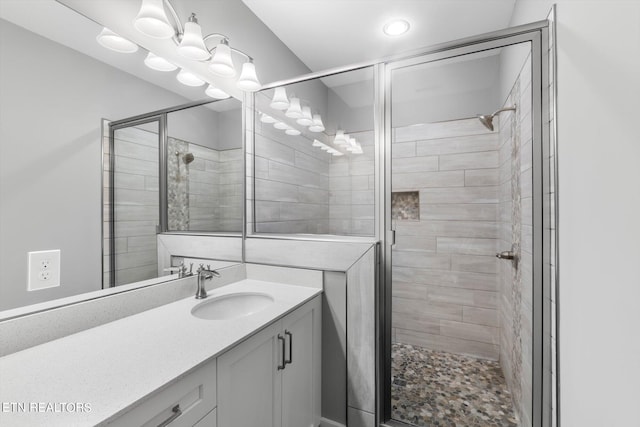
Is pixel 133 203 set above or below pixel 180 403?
above

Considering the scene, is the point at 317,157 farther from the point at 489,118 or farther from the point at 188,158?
the point at 489,118

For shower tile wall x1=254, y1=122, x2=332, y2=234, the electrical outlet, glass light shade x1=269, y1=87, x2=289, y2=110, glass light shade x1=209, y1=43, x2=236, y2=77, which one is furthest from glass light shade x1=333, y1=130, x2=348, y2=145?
the electrical outlet

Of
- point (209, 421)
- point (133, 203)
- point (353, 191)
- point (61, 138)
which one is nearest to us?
point (209, 421)

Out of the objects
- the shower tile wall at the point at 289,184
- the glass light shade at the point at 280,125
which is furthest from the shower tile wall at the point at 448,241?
the glass light shade at the point at 280,125

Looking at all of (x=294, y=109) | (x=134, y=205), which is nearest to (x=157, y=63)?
(x=134, y=205)

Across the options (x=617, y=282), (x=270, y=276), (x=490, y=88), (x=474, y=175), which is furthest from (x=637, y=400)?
(x=270, y=276)

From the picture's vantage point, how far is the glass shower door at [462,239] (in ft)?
4.33

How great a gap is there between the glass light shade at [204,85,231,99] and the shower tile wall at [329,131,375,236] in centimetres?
75

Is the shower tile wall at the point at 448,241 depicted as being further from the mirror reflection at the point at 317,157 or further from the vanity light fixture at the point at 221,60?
the vanity light fixture at the point at 221,60

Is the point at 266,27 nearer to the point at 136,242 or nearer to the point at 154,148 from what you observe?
the point at 154,148

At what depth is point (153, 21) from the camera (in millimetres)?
1157

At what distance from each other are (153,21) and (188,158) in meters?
0.60

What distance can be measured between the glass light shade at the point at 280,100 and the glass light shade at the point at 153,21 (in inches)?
26.7

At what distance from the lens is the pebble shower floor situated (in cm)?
151
